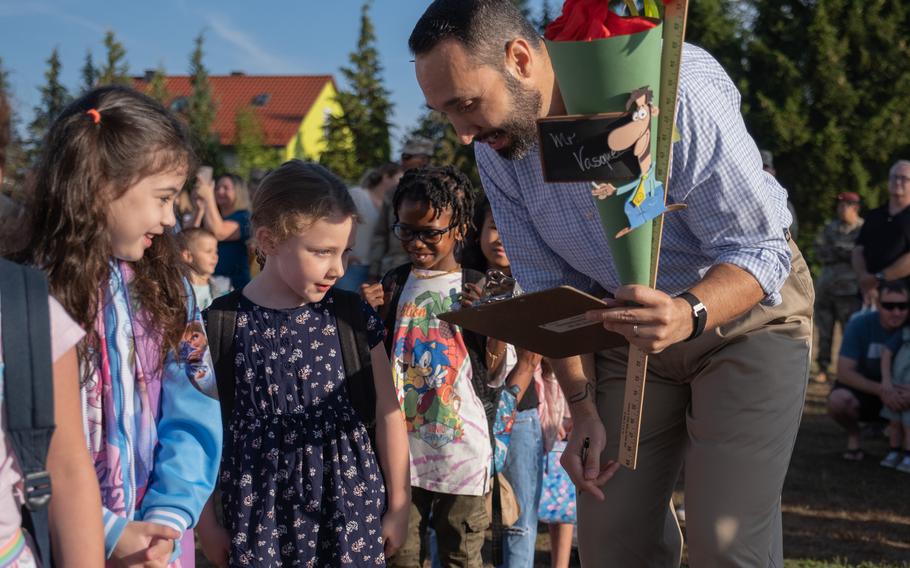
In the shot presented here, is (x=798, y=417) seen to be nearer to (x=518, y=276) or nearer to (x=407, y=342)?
(x=518, y=276)

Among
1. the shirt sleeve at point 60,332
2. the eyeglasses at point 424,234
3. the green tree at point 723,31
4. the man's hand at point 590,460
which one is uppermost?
the green tree at point 723,31

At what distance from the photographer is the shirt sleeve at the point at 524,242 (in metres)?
3.21

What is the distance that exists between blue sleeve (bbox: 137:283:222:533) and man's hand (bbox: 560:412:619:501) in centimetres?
113

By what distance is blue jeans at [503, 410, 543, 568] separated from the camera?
4535 millimetres

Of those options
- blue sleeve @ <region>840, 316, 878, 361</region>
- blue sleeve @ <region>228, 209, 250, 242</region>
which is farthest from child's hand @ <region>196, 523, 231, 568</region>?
blue sleeve @ <region>840, 316, 878, 361</region>

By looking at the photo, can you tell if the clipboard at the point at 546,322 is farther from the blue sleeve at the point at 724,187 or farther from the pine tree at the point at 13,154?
the pine tree at the point at 13,154

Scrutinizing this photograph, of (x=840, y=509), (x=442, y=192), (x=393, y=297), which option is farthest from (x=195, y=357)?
(x=840, y=509)

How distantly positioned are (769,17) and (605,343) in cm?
2376

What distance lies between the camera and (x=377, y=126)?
26.2 m

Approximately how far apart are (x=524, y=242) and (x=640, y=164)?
2.97 feet

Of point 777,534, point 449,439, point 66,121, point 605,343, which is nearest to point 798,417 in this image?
point 777,534

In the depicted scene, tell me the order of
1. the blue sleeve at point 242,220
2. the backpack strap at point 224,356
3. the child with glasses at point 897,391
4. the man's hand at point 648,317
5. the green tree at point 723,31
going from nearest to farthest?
the man's hand at point 648,317, the backpack strap at point 224,356, the child with glasses at point 897,391, the blue sleeve at point 242,220, the green tree at point 723,31

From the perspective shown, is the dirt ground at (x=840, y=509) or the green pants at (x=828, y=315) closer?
the dirt ground at (x=840, y=509)

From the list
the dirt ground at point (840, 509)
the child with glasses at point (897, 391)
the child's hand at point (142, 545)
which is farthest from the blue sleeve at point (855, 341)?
the child's hand at point (142, 545)
